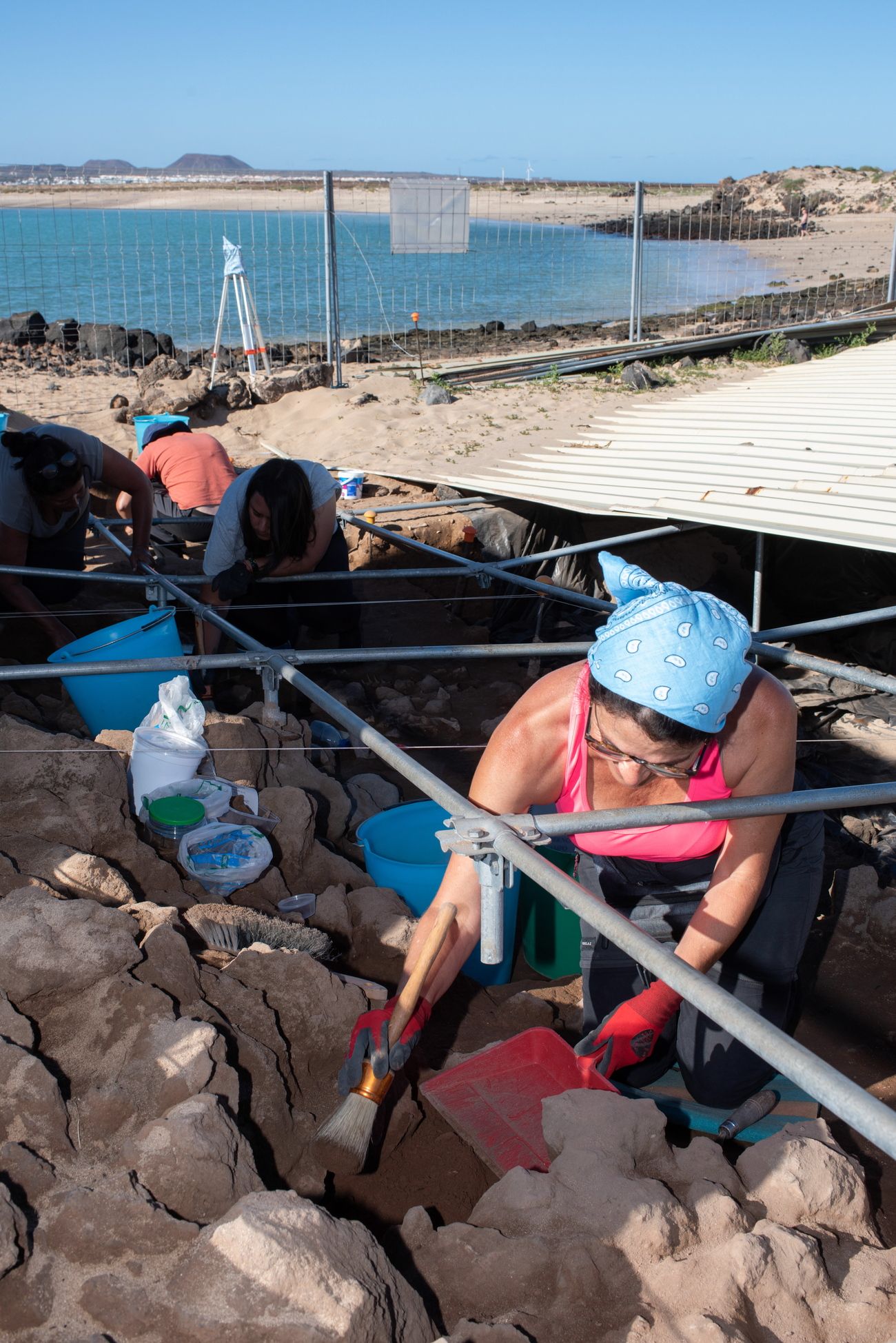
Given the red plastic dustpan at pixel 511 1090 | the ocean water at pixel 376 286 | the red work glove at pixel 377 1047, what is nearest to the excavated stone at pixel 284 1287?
the red work glove at pixel 377 1047

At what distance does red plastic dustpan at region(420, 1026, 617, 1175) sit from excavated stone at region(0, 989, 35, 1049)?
82 centimetres

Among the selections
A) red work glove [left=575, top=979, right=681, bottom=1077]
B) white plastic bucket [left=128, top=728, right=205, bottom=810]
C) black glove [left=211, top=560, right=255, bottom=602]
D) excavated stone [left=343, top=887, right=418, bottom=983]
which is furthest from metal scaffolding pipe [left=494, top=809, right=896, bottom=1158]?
black glove [left=211, top=560, right=255, bottom=602]

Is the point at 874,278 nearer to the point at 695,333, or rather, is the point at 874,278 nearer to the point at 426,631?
the point at 695,333

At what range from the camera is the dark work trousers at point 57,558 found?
4.74m

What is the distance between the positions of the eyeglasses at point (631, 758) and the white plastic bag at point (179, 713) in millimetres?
1427

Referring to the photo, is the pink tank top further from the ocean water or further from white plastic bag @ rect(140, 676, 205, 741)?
the ocean water

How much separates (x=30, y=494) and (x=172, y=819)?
2149 millimetres

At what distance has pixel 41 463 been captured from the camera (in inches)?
170

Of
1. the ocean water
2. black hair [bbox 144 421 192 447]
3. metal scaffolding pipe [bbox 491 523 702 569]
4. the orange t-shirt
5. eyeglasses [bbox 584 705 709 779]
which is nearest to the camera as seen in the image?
eyeglasses [bbox 584 705 709 779]

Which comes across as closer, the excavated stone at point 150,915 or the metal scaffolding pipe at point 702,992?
the metal scaffolding pipe at point 702,992

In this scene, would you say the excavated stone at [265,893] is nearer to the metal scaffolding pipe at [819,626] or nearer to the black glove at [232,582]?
the black glove at [232,582]

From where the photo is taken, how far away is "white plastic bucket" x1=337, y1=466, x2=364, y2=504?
6527 millimetres

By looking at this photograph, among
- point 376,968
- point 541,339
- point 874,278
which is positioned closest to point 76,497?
point 376,968

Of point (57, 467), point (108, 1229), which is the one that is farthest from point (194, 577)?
point (108, 1229)
